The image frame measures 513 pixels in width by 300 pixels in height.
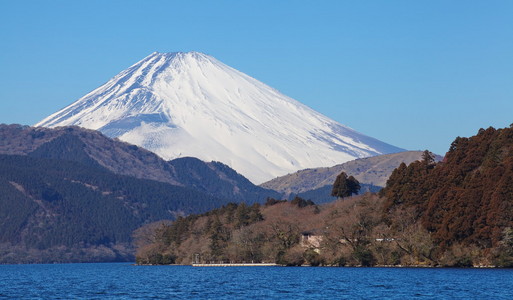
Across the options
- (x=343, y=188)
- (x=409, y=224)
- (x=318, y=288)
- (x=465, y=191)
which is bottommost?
(x=318, y=288)

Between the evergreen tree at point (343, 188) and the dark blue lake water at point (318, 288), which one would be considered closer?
the dark blue lake water at point (318, 288)

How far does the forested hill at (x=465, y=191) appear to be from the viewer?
10150cm

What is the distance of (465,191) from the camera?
4245 inches

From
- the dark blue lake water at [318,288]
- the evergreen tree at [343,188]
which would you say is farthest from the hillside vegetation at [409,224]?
the evergreen tree at [343,188]

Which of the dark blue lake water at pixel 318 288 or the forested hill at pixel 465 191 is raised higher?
the forested hill at pixel 465 191

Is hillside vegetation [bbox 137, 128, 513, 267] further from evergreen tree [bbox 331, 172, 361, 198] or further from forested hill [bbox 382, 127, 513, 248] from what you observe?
evergreen tree [bbox 331, 172, 361, 198]

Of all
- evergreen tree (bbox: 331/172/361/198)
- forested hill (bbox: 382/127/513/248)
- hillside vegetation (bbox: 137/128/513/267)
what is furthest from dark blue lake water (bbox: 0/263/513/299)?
evergreen tree (bbox: 331/172/361/198)

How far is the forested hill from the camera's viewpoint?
333 ft

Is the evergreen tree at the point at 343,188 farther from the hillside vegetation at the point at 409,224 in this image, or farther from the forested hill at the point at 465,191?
the forested hill at the point at 465,191

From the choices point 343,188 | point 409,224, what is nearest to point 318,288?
point 409,224

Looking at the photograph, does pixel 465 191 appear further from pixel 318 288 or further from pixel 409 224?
pixel 318 288

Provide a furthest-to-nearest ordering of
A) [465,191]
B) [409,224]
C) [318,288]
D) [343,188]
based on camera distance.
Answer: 1. [343,188]
2. [409,224]
3. [465,191]
4. [318,288]

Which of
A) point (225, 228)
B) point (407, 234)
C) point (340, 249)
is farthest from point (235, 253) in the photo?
point (407, 234)

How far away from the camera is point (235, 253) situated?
148 meters
